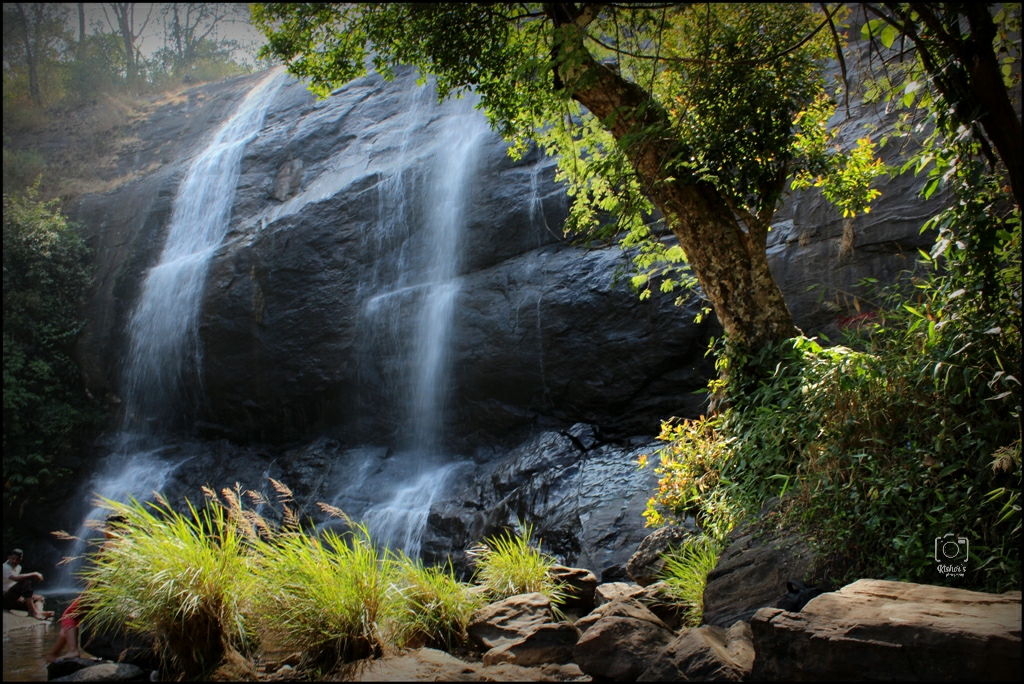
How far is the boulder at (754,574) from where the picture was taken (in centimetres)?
350

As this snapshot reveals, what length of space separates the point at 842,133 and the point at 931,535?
674cm

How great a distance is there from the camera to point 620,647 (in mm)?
3129

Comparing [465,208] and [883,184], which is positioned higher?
[465,208]

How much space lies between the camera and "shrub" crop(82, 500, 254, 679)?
10.6 feet

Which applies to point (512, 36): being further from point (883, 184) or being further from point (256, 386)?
point (256, 386)

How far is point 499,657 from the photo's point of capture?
11.7 feet

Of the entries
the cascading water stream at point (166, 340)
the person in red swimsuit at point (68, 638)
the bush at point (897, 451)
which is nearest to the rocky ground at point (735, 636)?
the bush at point (897, 451)

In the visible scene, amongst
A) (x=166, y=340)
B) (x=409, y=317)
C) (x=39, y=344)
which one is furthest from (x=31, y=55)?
(x=409, y=317)

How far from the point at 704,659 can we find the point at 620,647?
0.56 meters

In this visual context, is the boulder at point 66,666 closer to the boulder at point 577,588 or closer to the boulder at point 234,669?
the boulder at point 234,669

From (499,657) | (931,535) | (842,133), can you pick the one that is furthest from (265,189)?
(931,535)

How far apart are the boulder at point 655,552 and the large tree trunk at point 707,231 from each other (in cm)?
153

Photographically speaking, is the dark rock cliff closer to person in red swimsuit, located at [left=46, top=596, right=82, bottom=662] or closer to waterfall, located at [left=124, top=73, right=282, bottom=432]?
waterfall, located at [left=124, top=73, right=282, bottom=432]

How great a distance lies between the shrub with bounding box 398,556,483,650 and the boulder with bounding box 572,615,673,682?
112 centimetres
